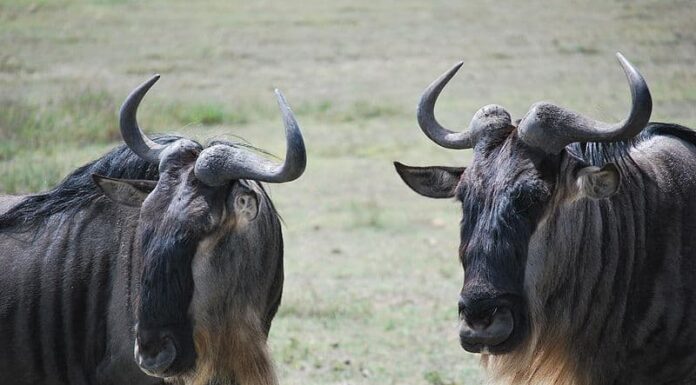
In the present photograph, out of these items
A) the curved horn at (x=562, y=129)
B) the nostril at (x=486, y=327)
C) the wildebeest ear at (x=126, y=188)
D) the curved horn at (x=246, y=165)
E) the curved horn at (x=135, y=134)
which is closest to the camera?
the nostril at (x=486, y=327)

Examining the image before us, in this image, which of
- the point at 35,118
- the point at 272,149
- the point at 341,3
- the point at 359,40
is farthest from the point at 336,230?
the point at 341,3

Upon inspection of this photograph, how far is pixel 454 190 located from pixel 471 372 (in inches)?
92.3

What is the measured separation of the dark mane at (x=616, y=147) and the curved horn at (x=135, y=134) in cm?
167

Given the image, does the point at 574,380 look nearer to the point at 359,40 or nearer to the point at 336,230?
the point at 336,230

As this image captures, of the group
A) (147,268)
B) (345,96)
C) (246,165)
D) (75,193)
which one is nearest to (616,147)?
(246,165)

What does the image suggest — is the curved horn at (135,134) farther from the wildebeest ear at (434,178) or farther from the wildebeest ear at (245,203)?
the wildebeest ear at (434,178)

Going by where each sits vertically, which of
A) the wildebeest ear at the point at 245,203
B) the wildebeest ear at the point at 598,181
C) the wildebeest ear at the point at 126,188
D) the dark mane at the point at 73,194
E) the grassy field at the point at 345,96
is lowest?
the grassy field at the point at 345,96

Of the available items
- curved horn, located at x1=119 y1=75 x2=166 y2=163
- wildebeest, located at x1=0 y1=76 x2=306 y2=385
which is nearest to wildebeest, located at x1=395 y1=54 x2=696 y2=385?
wildebeest, located at x1=0 y1=76 x2=306 y2=385

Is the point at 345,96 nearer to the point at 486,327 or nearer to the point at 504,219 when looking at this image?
the point at 504,219

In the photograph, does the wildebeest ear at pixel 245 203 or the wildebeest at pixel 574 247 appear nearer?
the wildebeest at pixel 574 247

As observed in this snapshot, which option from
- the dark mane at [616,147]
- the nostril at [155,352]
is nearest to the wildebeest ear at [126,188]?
the nostril at [155,352]

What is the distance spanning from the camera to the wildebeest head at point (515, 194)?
4.72 m

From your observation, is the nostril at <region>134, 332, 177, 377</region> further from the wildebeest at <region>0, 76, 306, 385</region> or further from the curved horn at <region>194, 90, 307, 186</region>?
the curved horn at <region>194, 90, 307, 186</region>

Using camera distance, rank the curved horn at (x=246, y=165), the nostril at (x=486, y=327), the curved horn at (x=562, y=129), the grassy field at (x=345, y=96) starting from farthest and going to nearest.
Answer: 1. the grassy field at (x=345, y=96)
2. the curved horn at (x=246, y=165)
3. the curved horn at (x=562, y=129)
4. the nostril at (x=486, y=327)
